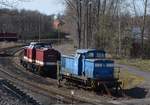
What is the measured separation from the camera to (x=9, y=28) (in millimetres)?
149625

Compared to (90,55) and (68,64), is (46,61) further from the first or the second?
(90,55)

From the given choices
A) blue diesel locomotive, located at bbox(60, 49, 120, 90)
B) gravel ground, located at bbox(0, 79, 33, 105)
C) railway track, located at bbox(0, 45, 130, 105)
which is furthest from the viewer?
blue diesel locomotive, located at bbox(60, 49, 120, 90)

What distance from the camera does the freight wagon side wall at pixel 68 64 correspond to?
112ft

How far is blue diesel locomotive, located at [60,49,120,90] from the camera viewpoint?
102 feet

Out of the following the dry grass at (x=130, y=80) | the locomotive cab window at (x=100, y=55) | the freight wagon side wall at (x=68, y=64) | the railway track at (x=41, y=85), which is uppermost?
the locomotive cab window at (x=100, y=55)

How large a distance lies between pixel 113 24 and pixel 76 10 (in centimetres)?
798

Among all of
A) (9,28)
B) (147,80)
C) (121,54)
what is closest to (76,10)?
(121,54)

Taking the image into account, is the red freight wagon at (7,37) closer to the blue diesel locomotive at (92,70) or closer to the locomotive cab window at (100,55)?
the blue diesel locomotive at (92,70)

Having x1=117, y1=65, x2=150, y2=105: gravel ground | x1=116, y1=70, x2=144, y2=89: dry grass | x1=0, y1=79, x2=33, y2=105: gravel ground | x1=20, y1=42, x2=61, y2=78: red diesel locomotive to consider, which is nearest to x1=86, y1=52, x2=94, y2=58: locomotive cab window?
x1=116, y1=70, x2=144, y2=89: dry grass

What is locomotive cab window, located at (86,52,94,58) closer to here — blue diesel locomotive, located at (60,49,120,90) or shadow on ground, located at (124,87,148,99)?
blue diesel locomotive, located at (60,49,120,90)

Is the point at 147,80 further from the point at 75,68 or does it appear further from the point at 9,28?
the point at 9,28

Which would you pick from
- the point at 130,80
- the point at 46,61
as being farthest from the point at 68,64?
the point at 46,61

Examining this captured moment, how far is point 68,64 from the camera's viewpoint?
3531 centimetres

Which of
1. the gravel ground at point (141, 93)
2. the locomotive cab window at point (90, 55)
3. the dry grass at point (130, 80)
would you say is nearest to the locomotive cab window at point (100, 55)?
the locomotive cab window at point (90, 55)
